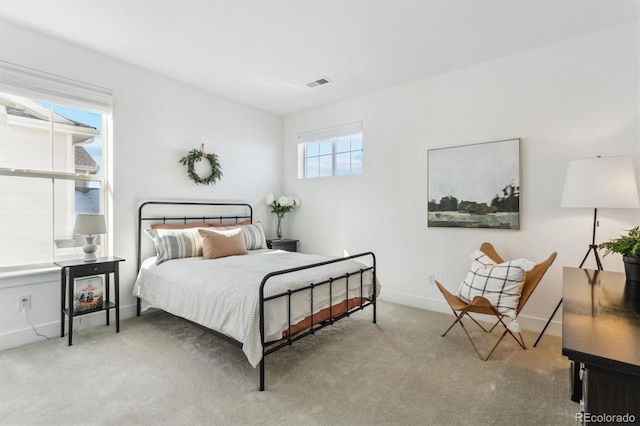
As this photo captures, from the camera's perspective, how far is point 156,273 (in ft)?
10.3

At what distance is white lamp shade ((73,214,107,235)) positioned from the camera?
2.87 meters

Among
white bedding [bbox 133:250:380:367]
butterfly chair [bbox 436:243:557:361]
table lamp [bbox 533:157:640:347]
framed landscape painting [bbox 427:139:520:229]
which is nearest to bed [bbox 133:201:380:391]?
white bedding [bbox 133:250:380:367]

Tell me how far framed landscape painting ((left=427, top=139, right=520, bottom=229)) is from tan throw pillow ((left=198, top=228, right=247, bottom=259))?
88.5 inches

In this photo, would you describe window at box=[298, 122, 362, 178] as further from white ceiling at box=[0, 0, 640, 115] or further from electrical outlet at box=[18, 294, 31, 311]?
electrical outlet at box=[18, 294, 31, 311]

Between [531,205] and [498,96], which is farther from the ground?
[498,96]

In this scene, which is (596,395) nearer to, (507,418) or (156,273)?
(507,418)

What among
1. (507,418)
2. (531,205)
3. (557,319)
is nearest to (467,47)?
(531,205)

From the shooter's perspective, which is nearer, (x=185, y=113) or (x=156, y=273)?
(x=156, y=273)

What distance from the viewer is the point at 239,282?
241 centimetres

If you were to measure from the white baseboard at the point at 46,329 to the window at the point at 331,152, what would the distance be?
121 inches

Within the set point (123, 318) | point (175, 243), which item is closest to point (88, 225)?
point (175, 243)

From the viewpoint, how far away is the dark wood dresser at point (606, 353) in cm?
84

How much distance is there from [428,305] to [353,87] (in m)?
2.85

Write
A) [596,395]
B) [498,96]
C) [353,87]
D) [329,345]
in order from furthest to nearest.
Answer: [353,87] → [498,96] → [329,345] → [596,395]
